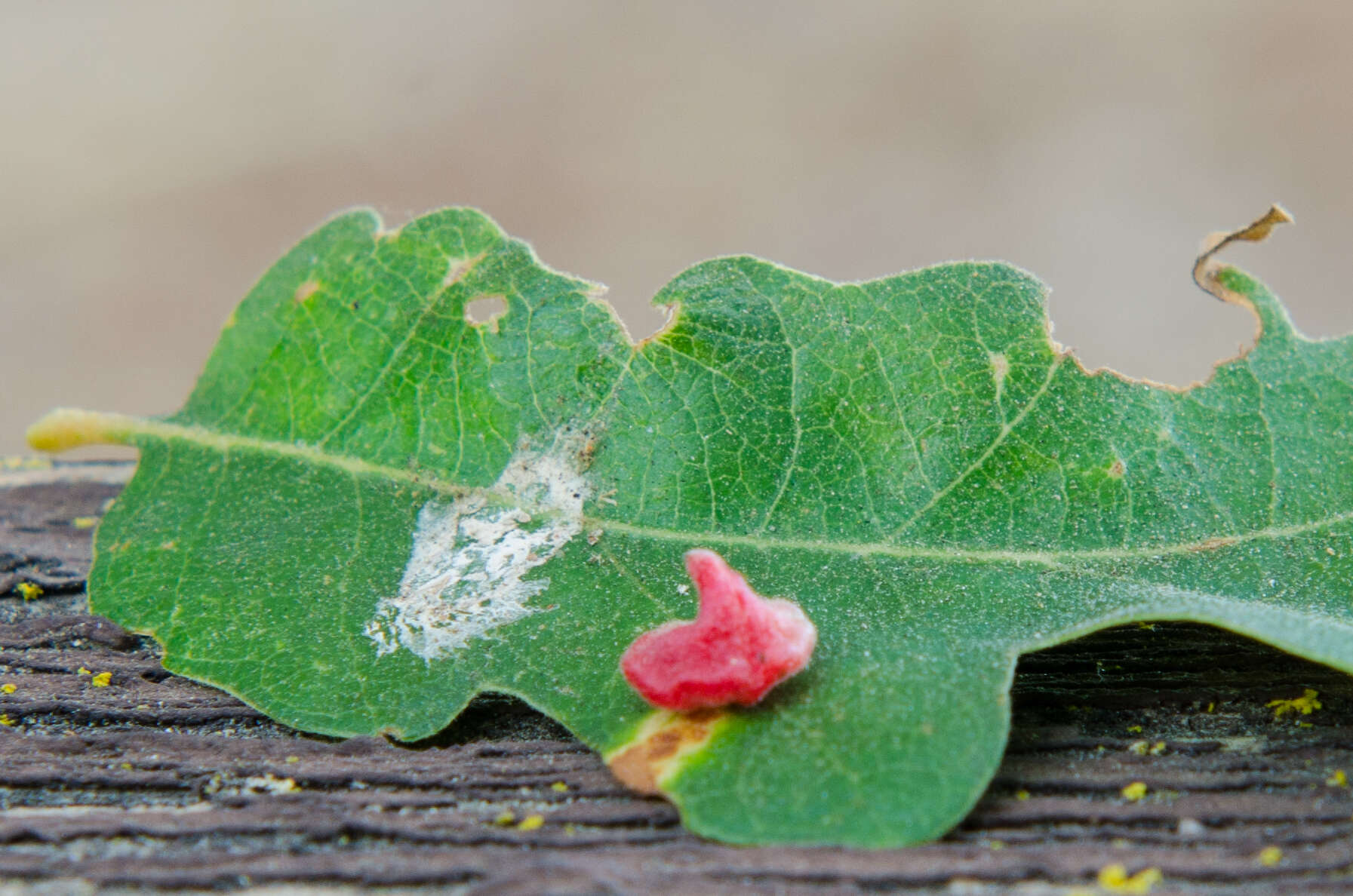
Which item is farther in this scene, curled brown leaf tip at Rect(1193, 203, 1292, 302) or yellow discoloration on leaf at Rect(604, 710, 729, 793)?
curled brown leaf tip at Rect(1193, 203, 1292, 302)

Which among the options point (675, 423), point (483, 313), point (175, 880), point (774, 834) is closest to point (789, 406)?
point (675, 423)

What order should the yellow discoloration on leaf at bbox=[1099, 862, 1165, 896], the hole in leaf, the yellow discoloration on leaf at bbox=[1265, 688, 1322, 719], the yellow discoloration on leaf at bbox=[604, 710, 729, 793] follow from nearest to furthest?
the yellow discoloration on leaf at bbox=[1099, 862, 1165, 896] → the yellow discoloration on leaf at bbox=[604, 710, 729, 793] → the yellow discoloration on leaf at bbox=[1265, 688, 1322, 719] → the hole in leaf

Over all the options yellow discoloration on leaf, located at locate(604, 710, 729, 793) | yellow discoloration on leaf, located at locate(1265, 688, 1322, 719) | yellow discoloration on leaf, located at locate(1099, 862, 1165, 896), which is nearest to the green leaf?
yellow discoloration on leaf, located at locate(604, 710, 729, 793)

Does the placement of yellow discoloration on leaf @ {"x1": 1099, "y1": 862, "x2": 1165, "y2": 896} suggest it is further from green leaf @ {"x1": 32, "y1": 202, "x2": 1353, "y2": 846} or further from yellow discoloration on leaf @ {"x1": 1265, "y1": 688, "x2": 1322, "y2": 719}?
yellow discoloration on leaf @ {"x1": 1265, "y1": 688, "x2": 1322, "y2": 719}

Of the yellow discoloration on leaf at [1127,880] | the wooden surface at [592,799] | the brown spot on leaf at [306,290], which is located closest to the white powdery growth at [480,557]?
the wooden surface at [592,799]

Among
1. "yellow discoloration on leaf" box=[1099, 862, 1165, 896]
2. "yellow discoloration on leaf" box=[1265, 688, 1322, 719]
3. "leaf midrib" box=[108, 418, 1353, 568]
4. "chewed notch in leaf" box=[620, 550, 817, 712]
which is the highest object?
"leaf midrib" box=[108, 418, 1353, 568]

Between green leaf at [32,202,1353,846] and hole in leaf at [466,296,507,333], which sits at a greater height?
hole in leaf at [466,296,507,333]

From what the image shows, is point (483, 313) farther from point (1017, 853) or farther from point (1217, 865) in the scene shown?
point (1217, 865)

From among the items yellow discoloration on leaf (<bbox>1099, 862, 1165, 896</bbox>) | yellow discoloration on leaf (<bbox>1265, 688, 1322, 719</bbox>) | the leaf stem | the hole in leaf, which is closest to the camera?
yellow discoloration on leaf (<bbox>1099, 862, 1165, 896</bbox>)
